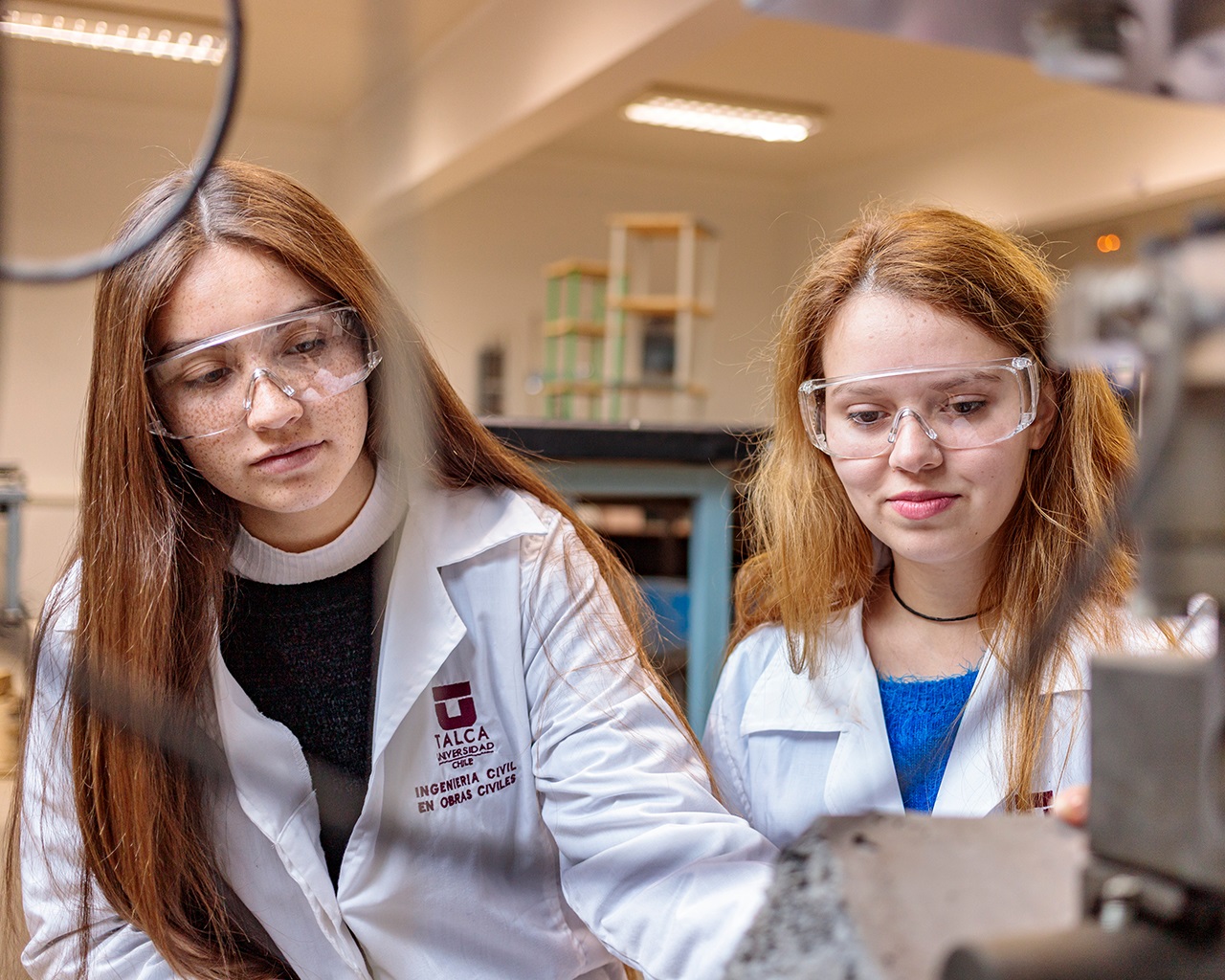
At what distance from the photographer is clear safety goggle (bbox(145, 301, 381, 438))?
901 millimetres

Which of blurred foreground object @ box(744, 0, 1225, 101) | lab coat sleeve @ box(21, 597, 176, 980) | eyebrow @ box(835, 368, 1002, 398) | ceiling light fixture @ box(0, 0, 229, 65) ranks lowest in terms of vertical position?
lab coat sleeve @ box(21, 597, 176, 980)

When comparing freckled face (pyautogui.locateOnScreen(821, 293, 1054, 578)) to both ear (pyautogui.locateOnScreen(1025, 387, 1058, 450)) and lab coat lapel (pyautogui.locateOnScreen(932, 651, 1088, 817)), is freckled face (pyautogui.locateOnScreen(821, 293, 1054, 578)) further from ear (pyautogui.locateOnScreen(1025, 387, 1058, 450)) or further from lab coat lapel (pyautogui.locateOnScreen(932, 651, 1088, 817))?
lab coat lapel (pyautogui.locateOnScreen(932, 651, 1088, 817))

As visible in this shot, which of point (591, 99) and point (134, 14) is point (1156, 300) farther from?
point (134, 14)

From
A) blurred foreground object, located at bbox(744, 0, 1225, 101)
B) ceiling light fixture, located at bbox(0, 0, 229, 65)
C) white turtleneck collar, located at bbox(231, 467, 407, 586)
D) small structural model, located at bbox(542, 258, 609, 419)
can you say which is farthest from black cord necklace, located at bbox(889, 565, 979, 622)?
small structural model, located at bbox(542, 258, 609, 419)

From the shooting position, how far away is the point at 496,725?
41.1 inches

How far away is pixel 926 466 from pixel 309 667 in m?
0.61

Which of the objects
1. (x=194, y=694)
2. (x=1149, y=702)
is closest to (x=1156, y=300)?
(x=1149, y=702)

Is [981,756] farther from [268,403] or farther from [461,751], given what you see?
[268,403]

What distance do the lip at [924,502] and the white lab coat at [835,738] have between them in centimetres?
14

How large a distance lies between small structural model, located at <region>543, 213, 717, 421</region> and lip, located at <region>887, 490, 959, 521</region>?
4573 millimetres

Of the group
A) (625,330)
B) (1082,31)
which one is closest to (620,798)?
(1082,31)

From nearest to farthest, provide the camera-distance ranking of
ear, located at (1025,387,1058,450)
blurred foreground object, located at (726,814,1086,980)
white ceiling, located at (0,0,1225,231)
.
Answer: blurred foreground object, located at (726,814,1086,980), ear, located at (1025,387,1058,450), white ceiling, located at (0,0,1225,231)

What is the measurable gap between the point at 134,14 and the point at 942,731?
4504mm

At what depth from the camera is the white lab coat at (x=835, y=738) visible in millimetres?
907
